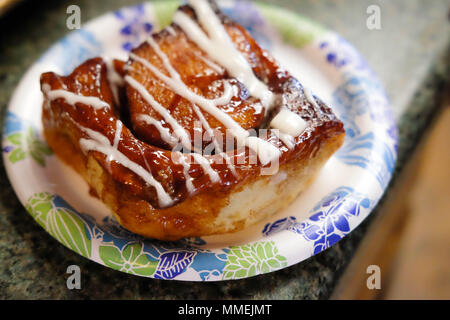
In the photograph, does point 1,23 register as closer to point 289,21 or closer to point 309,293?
point 289,21

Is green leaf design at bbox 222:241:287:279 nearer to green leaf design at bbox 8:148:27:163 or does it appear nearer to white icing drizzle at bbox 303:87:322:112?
white icing drizzle at bbox 303:87:322:112

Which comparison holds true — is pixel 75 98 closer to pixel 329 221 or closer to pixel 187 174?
pixel 187 174

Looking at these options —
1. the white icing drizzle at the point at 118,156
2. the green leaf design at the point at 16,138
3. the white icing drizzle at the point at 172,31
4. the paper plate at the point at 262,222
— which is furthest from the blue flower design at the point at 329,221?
the green leaf design at the point at 16,138

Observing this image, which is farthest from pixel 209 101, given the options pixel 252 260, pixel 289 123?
pixel 252 260

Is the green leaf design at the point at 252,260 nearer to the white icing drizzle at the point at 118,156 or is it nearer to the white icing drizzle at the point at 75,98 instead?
the white icing drizzle at the point at 118,156

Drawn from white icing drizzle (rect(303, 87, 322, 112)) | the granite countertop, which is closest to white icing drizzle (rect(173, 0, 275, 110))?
white icing drizzle (rect(303, 87, 322, 112))
